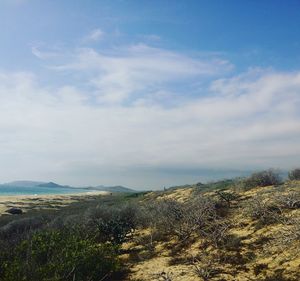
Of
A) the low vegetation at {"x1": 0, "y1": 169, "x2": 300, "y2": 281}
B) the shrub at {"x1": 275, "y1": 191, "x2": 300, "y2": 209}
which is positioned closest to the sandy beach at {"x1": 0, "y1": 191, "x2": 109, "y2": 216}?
the low vegetation at {"x1": 0, "y1": 169, "x2": 300, "y2": 281}

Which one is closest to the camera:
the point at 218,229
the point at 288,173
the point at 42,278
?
the point at 42,278

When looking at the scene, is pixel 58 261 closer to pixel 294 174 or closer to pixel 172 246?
pixel 172 246

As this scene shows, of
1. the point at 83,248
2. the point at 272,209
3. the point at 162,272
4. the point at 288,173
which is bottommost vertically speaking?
the point at 162,272

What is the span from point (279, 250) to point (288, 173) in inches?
751

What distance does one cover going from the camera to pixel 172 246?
14648 millimetres

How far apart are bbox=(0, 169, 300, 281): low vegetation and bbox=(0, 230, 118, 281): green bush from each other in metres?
0.03

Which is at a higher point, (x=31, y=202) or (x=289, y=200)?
(x=289, y=200)

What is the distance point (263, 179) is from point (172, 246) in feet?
41.7

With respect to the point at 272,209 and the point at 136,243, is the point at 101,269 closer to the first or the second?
the point at 136,243

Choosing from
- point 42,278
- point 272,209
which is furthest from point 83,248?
point 272,209

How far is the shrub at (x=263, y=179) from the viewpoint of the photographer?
2509 cm

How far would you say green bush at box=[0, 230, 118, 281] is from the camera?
30.9 feet

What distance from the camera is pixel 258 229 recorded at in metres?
14.0

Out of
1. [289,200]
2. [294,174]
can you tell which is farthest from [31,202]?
[289,200]
